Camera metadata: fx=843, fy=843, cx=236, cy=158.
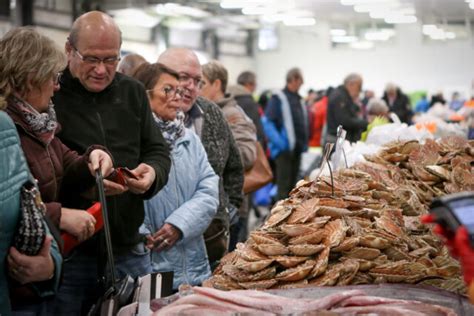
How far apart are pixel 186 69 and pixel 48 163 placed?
1.64 metres

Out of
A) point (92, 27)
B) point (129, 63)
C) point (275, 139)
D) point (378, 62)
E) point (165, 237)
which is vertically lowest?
point (378, 62)

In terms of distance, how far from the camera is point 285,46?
3175 cm

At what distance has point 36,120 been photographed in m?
2.79

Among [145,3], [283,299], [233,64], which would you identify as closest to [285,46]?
[233,64]

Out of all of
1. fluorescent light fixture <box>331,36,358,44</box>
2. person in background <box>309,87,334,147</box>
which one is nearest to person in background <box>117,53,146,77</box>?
person in background <box>309,87,334,147</box>

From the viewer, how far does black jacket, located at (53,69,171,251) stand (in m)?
3.42

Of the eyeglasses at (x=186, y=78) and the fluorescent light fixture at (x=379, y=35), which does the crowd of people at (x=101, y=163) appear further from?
the fluorescent light fixture at (x=379, y=35)

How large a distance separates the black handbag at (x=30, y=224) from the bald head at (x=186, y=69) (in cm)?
197

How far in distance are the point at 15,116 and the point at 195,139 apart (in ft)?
5.05

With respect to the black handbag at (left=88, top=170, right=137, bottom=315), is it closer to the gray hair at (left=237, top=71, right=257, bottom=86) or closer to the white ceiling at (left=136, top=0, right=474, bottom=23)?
the gray hair at (left=237, top=71, right=257, bottom=86)

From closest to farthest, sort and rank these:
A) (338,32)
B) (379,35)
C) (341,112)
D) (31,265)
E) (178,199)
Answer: (31,265), (178,199), (341,112), (379,35), (338,32)

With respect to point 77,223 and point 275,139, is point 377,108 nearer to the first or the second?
point 275,139

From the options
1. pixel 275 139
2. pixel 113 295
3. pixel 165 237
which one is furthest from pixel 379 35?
pixel 113 295

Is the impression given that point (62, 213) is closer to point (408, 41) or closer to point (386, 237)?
point (386, 237)
